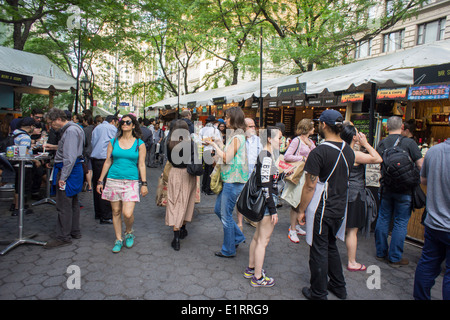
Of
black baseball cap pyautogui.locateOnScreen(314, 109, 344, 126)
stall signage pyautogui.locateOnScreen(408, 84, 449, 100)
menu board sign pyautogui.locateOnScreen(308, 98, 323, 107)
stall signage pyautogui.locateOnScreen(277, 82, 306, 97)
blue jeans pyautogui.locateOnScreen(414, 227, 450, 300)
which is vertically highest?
stall signage pyautogui.locateOnScreen(277, 82, 306, 97)

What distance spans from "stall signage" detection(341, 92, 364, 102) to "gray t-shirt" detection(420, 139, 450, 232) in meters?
4.23

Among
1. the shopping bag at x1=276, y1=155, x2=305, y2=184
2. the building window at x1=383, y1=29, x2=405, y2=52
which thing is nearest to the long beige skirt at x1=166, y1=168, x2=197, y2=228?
the shopping bag at x1=276, y1=155, x2=305, y2=184

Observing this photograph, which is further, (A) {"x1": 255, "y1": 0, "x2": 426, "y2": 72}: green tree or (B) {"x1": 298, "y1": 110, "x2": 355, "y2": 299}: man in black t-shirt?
(A) {"x1": 255, "y1": 0, "x2": 426, "y2": 72}: green tree

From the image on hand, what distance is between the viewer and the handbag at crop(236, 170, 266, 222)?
3203mm

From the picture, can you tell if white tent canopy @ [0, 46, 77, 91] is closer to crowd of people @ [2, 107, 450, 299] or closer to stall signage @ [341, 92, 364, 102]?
crowd of people @ [2, 107, 450, 299]

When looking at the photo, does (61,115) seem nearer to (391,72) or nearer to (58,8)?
(391,72)

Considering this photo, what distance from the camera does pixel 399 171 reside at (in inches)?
155

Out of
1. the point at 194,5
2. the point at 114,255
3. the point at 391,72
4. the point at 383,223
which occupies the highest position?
the point at 194,5

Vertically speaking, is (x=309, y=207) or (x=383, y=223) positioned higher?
(x=309, y=207)

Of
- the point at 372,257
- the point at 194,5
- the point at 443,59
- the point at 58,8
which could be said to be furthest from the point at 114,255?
the point at 194,5

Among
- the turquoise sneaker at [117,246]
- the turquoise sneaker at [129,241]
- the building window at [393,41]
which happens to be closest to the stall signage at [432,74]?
the turquoise sneaker at [129,241]

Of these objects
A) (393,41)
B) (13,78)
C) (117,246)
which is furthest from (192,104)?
(393,41)

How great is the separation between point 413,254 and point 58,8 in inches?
514

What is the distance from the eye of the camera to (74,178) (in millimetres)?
4438
